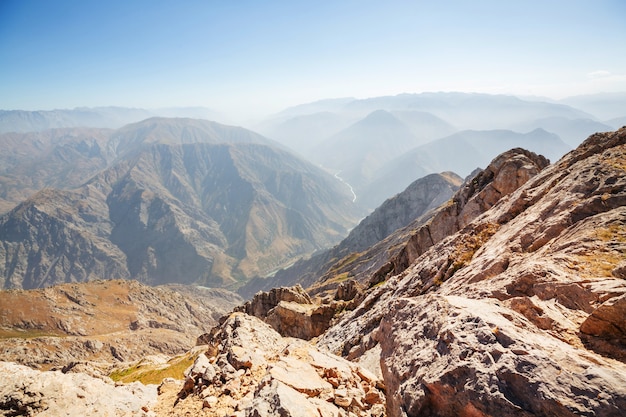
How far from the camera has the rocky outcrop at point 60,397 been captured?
14945mm

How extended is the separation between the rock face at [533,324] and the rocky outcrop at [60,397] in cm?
1420

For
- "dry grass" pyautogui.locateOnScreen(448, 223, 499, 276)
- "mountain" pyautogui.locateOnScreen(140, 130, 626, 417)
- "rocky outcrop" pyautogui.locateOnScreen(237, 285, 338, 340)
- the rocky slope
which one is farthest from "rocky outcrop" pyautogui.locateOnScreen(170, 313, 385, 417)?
the rocky slope

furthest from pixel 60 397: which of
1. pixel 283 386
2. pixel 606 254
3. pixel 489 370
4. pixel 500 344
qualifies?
pixel 606 254

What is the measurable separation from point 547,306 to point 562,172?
2142 centimetres

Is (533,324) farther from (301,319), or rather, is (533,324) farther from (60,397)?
(301,319)

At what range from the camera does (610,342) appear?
1111 cm

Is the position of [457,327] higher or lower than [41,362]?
higher

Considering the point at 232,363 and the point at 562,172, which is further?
the point at 562,172

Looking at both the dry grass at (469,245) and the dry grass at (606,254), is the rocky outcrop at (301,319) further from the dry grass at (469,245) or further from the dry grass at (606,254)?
the dry grass at (606,254)

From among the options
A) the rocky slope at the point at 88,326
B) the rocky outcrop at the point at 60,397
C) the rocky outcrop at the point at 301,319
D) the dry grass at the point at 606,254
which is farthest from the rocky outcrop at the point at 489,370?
the rocky slope at the point at 88,326

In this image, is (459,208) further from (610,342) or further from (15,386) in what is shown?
(15,386)

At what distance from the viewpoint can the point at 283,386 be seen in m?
13.5

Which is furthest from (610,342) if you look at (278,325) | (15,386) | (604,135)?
(278,325)

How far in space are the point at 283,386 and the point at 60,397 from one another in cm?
1200
